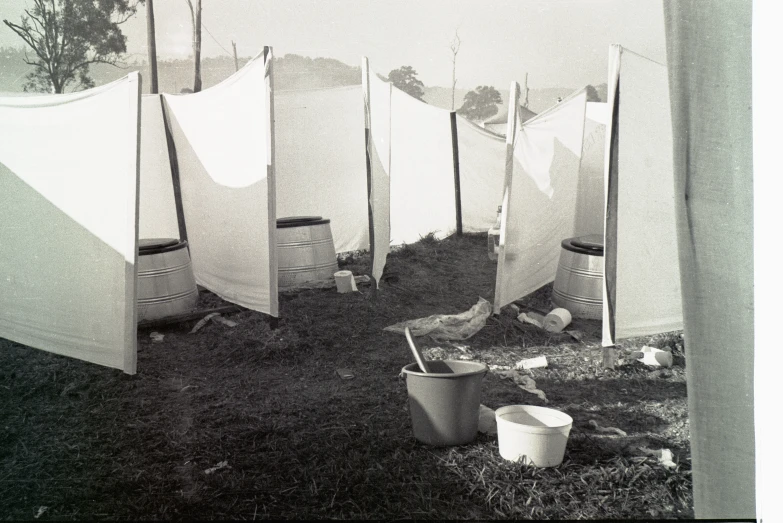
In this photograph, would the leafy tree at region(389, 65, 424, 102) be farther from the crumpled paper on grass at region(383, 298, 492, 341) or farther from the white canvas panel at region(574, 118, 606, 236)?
the crumpled paper on grass at region(383, 298, 492, 341)

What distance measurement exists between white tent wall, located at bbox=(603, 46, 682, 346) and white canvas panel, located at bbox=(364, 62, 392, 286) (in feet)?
7.36

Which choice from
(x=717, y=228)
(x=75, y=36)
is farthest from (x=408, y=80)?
(x=717, y=228)

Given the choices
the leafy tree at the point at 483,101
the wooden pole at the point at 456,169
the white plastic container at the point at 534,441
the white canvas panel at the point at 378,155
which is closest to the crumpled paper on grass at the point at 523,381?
the white plastic container at the point at 534,441

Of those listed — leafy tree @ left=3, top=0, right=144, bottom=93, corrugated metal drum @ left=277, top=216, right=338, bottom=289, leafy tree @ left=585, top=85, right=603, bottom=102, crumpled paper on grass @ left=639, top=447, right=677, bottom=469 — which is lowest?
crumpled paper on grass @ left=639, top=447, right=677, bottom=469

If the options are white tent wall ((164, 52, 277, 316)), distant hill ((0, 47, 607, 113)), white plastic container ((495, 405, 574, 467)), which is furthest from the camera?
distant hill ((0, 47, 607, 113))

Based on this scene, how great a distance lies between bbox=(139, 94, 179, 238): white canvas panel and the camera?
5566mm

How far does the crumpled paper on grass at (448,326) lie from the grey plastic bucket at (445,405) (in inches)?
69.4

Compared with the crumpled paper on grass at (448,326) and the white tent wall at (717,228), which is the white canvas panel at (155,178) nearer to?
the crumpled paper on grass at (448,326)

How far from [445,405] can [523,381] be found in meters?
1.21

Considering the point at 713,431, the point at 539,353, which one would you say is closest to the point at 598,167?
the point at 539,353

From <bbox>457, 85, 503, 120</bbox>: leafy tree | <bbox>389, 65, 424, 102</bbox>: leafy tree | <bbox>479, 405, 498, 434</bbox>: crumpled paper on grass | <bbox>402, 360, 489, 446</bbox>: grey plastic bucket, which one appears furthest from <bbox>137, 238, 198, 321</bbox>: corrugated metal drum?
<bbox>457, 85, 503, 120</bbox>: leafy tree

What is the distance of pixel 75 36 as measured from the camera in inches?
696

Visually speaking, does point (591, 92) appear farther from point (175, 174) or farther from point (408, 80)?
point (408, 80)

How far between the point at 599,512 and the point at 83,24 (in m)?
20.2
